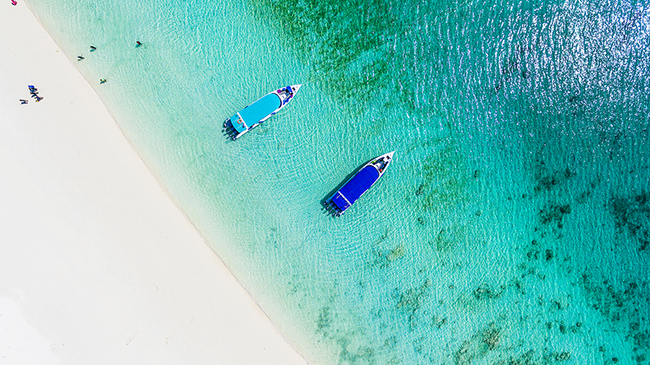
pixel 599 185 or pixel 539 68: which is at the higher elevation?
pixel 539 68

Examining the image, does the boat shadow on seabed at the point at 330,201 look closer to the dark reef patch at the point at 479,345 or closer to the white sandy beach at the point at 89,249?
the white sandy beach at the point at 89,249

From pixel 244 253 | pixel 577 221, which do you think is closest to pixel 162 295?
pixel 244 253

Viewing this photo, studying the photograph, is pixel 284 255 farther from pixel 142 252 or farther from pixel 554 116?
pixel 554 116

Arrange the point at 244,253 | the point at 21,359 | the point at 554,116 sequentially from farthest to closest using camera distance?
the point at 554,116 < the point at 244,253 < the point at 21,359

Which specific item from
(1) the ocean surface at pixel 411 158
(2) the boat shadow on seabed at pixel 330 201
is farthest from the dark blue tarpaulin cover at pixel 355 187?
(1) the ocean surface at pixel 411 158

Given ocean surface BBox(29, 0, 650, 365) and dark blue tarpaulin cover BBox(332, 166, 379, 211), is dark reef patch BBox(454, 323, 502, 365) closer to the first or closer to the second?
ocean surface BBox(29, 0, 650, 365)

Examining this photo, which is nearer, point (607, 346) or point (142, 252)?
point (142, 252)
